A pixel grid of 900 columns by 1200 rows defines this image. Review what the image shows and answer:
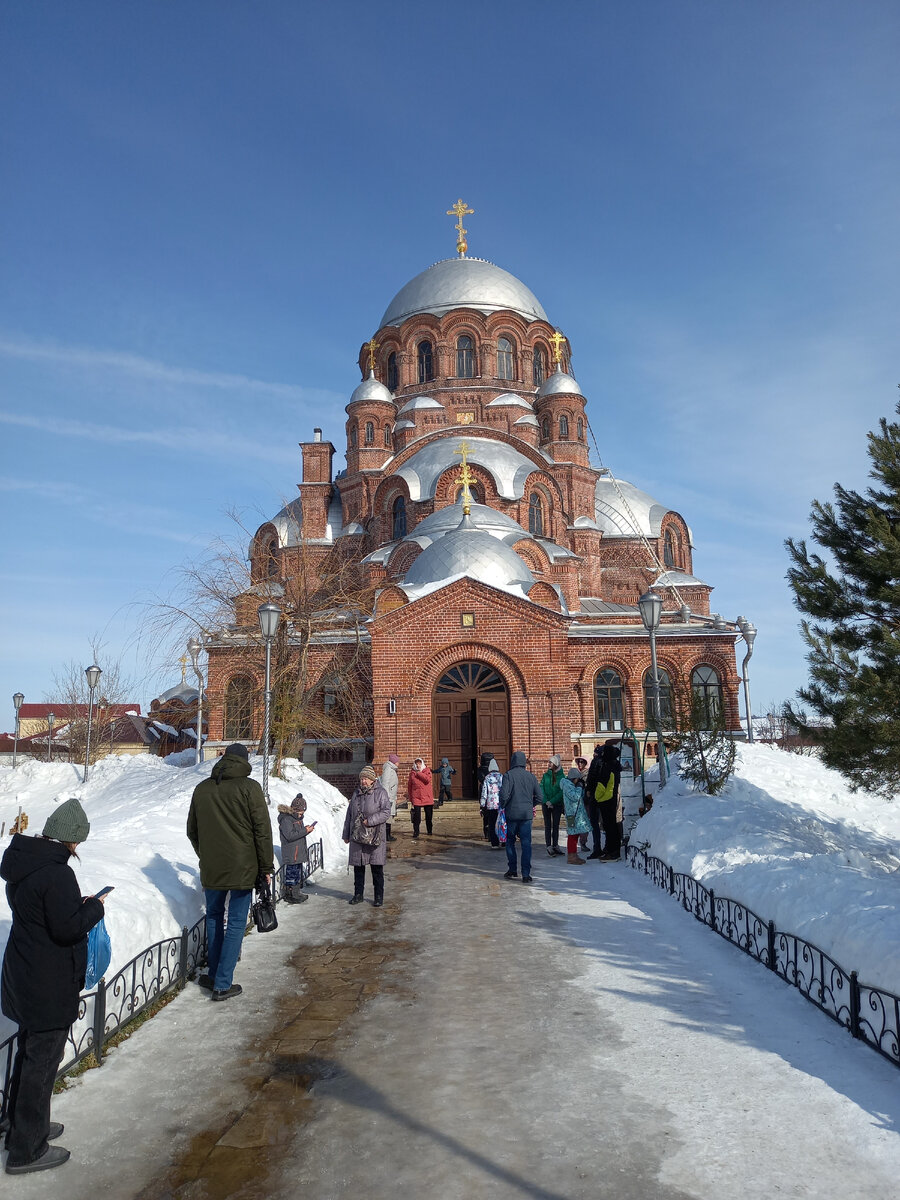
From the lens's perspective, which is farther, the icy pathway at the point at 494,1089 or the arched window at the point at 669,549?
the arched window at the point at 669,549

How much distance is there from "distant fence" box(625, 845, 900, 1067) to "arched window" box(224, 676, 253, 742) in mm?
16263

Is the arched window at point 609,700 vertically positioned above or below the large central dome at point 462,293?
below

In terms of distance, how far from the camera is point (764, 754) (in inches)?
653

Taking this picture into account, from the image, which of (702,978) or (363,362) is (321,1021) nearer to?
(702,978)

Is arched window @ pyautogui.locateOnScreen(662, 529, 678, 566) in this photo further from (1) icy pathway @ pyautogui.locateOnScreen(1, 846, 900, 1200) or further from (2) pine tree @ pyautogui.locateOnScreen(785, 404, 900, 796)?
(1) icy pathway @ pyautogui.locateOnScreen(1, 846, 900, 1200)

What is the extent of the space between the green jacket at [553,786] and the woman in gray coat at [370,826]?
15.4 feet

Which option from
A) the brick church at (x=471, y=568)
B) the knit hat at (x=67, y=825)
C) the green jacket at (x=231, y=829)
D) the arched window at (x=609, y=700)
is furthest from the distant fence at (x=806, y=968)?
the arched window at (x=609, y=700)

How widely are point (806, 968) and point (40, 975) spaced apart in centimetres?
491

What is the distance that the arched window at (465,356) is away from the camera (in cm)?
3603

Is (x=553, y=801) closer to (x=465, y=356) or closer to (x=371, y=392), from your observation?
(x=371, y=392)

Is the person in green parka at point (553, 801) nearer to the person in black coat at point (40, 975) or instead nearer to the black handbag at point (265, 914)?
the black handbag at point (265, 914)

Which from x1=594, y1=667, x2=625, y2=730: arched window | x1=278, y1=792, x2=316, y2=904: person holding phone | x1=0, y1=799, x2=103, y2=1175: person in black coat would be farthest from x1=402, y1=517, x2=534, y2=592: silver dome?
x1=0, y1=799, x2=103, y2=1175: person in black coat

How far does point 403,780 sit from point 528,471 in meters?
13.6

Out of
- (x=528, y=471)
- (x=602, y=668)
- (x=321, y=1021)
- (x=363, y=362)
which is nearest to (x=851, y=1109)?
(x=321, y=1021)
